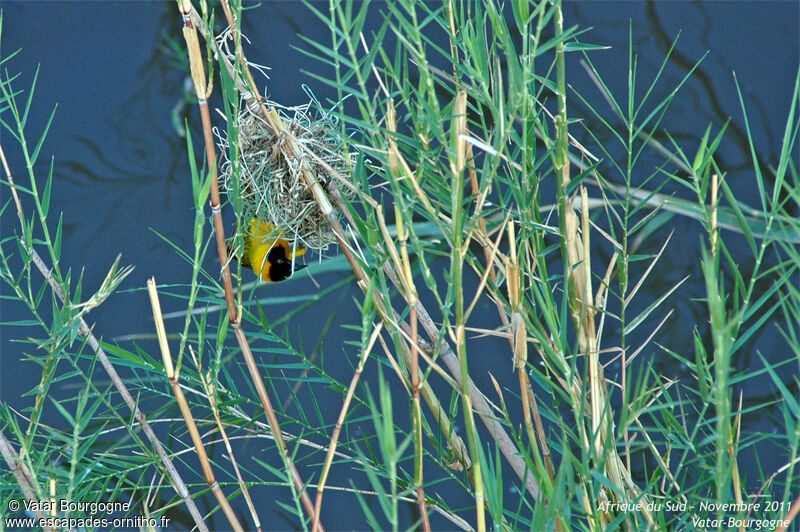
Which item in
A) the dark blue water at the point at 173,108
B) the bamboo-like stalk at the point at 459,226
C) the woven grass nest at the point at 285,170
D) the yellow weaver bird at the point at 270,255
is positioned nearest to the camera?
the bamboo-like stalk at the point at 459,226

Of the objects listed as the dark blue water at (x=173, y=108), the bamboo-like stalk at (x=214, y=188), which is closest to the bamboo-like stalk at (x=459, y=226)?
the bamboo-like stalk at (x=214, y=188)

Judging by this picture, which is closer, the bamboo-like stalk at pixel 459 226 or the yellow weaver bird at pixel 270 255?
the bamboo-like stalk at pixel 459 226

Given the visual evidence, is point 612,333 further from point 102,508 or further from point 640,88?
point 102,508

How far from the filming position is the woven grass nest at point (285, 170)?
2.45 feet

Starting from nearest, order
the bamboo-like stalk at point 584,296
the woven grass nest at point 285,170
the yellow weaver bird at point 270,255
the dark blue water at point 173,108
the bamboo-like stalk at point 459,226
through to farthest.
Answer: the bamboo-like stalk at point 459,226
the bamboo-like stalk at point 584,296
the woven grass nest at point 285,170
the yellow weaver bird at point 270,255
the dark blue water at point 173,108

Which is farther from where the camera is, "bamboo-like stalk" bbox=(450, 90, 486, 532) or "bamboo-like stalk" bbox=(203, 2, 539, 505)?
"bamboo-like stalk" bbox=(203, 2, 539, 505)

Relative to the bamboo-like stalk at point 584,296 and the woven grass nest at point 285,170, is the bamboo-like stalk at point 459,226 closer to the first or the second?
the bamboo-like stalk at point 584,296

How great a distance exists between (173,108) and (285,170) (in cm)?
81

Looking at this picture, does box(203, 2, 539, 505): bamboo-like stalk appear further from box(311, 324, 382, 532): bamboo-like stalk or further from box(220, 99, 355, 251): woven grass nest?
box(311, 324, 382, 532): bamboo-like stalk

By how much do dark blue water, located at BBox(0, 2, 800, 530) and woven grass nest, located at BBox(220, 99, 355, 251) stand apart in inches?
22.6

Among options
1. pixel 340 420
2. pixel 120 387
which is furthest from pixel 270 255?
pixel 340 420

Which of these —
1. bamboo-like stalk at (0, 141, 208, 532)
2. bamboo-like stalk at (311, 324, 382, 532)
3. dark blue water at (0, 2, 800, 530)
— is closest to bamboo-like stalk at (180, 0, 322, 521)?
bamboo-like stalk at (311, 324, 382, 532)

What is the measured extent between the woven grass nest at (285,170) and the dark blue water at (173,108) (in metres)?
0.57

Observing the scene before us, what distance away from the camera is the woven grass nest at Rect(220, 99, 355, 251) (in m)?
0.75
